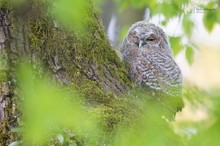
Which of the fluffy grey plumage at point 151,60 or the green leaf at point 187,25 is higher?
the green leaf at point 187,25

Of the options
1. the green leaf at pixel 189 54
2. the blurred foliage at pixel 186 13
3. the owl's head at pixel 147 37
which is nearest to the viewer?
the owl's head at pixel 147 37

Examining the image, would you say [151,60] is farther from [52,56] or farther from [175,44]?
[52,56]

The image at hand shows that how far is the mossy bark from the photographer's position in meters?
1.75

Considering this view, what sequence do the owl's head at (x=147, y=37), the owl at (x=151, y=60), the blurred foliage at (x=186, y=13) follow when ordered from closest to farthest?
the owl at (x=151, y=60) → the owl's head at (x=147, y=37) → the blurred foliage at (x=186, y=13)

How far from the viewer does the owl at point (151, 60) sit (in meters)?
2.62

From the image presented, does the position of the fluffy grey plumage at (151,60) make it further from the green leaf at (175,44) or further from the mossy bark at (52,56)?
the mossy bark at (52,56)

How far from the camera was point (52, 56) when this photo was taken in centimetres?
190

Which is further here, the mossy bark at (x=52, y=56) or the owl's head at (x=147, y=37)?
the owl's head at (x=147, y=37)

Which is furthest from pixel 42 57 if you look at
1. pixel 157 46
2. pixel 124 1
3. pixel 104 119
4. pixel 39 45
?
pixel 124 1

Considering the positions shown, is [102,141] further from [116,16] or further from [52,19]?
[116,16]

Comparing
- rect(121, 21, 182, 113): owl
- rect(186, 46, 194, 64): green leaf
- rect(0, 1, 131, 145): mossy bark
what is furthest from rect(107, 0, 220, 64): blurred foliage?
rect(0, 1, 131, 145): mossy bark

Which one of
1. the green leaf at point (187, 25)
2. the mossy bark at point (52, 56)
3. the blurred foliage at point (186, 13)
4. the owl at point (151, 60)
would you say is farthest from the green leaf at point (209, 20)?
the mossy bark at point (52, 56)

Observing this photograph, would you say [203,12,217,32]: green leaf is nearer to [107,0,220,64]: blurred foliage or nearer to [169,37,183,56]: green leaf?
[107,0,220,64]: blurred foliage

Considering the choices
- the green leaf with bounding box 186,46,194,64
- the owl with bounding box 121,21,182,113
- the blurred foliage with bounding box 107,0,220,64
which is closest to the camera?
the owl with bounding box 121,21,182,113
